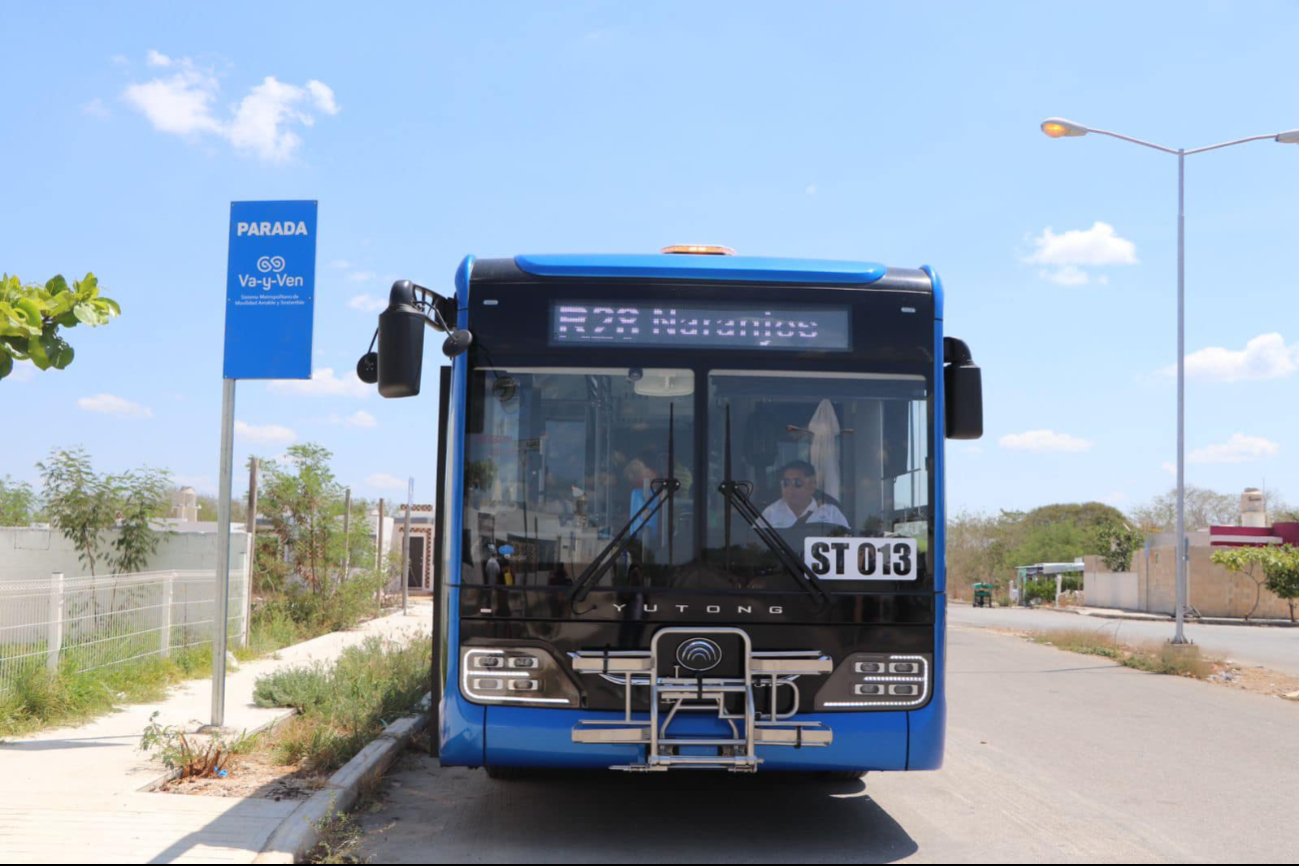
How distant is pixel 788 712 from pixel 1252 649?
22586 millimetres

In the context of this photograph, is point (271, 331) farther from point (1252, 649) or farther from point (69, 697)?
point (1252, 649)

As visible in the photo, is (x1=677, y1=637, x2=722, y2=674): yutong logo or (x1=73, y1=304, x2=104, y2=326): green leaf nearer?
(x1=677, y1=637, x2=722, y2=674): yutong logo

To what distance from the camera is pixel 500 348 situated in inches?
265

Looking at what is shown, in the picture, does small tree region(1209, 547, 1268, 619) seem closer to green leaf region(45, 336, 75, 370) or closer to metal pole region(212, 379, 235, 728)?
metal pole region(212, 379, 235, 728)

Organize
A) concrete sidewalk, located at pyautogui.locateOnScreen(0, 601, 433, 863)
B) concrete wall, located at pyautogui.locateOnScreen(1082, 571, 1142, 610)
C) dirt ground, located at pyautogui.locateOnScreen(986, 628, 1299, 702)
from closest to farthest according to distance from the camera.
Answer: concrete sidewalk, located at pyautogui.locateOnScreen(0, 601, 433, 863) → dirt ground, located at pyautogui.locateOnScreen(986, 628, 1299, 702) → concrete wall, located at pyautogui.locateOnScreen(1082, 571, 1142, 610)

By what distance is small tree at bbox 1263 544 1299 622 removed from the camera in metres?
42.4

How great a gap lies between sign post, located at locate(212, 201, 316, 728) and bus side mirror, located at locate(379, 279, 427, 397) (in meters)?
3.49

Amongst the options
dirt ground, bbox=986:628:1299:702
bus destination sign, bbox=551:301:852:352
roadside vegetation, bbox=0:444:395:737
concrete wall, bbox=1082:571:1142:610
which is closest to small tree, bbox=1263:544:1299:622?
concrete wall, bbox=1082:571:1142:610

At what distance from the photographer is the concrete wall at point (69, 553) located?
16.5 metres

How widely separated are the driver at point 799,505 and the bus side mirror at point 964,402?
0.92m

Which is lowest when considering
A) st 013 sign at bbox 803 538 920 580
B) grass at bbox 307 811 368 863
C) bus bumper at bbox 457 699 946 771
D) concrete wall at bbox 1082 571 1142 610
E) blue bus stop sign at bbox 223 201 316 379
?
concrete wall at bbox 1082 571 1142 610

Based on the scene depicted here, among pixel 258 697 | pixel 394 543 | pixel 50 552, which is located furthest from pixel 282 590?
pixel 394 543

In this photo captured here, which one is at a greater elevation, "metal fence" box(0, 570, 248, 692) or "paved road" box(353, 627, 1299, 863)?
"metal fence" box(0, 570, 248, 692)

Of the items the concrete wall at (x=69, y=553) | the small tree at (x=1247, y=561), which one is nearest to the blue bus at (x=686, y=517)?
the concrete wall at (x=69, y=553)
